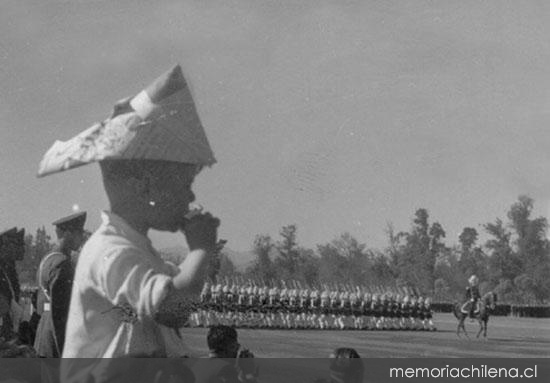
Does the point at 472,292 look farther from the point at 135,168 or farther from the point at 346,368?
the point at 135,168

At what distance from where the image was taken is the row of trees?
130 inches

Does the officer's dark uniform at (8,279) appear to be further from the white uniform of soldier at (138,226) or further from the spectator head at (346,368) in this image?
the spectator head at (346,368)

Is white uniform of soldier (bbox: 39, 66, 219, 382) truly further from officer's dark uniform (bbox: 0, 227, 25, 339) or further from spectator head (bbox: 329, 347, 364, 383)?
officer's dark uniform (bbox: 0, 227, 25, 339)

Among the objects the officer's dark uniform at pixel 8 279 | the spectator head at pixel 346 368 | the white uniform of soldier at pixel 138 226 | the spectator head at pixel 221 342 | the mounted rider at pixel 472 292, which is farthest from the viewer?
the mounted rider at pixel 472 292

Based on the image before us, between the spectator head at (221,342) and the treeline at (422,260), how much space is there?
161mm

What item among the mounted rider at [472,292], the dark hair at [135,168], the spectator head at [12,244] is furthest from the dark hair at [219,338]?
the mounted rider at [472,292]

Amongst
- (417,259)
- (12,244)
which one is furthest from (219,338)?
(12,244)

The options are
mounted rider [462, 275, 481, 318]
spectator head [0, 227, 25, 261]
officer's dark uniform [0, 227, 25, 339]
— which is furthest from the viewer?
mounted rider [462, 275, 481, 318]

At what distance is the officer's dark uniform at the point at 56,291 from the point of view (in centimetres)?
316

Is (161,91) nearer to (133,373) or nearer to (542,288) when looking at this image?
(133,373)

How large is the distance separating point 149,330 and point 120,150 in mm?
473

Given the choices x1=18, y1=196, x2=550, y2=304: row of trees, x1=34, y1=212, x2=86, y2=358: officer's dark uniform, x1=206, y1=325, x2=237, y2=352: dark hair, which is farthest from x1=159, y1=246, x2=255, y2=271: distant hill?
x1=34, y1=212, x2=86, y2=358: officer's dark uniform

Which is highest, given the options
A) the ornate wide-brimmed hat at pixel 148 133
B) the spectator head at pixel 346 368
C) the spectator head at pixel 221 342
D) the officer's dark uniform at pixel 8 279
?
the ornate wide-brimmed hat at pixel 148 133

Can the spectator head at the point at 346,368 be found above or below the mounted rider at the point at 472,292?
below
